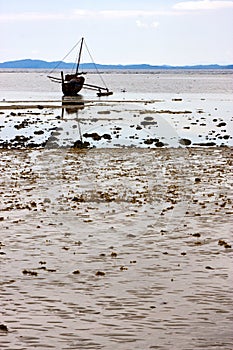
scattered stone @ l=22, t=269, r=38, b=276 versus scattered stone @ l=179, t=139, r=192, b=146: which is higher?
scattered stone @ l=179, t=139, r=192, b=146

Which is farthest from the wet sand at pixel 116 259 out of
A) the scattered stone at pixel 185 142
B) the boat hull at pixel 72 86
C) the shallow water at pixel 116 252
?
the boat hull at pixel 72 86

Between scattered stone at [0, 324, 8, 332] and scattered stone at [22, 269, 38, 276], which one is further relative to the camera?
scattered stone at [22, 269, 38, 276]

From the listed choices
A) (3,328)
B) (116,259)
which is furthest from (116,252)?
(3,328)

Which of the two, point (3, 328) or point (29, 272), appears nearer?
point (3, 328)

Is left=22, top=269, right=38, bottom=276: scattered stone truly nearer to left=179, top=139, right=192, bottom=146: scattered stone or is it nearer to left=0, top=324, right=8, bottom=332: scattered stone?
left=0, top=324, right=8, bottom=332: scattered stone

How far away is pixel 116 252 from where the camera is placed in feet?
56.9

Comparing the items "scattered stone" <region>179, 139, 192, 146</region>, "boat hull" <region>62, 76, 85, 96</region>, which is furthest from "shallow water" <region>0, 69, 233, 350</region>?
"boat hull" <region>62, 76, 85, 96</region>

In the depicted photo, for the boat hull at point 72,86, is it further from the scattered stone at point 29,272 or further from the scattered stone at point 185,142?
the scattered stone at point 29,272

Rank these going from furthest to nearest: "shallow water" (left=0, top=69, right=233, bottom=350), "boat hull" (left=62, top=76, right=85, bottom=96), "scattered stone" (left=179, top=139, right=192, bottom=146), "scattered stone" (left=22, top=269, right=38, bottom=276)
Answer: "boat hull" (left=62, top=76, right=85, bottom=96) → "scattered stone" (left=179, top=139, right=192, bottom=146) → "scattered stone" (left=22, top=269, right=38, bottom=276) → "shallow water" (left=0, top=69, right=233, bottom=350)

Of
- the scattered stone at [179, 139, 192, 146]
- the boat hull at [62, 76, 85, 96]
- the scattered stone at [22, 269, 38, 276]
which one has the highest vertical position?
the boat hull at [62, 76, 85, 96]

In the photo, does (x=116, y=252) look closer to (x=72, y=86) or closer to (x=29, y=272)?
(x=29, y=272)

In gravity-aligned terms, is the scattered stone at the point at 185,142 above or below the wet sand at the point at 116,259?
above

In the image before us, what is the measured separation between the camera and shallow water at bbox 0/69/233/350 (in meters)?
12.0

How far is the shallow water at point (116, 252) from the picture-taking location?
12031 mm
